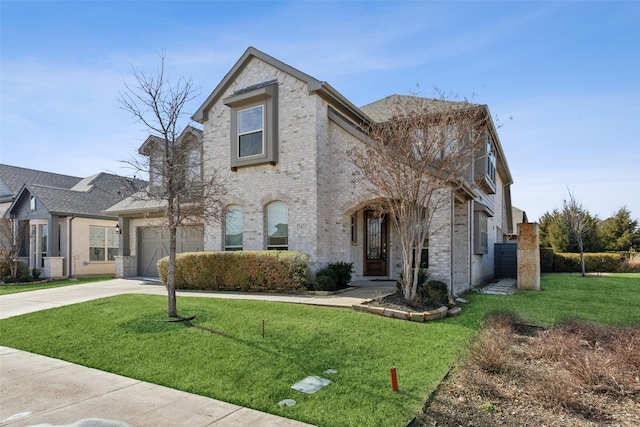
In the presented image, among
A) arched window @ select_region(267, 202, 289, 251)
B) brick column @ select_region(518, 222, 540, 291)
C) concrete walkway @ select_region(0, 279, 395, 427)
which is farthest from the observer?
arched window @ select_region(267, 202, 289, 251)

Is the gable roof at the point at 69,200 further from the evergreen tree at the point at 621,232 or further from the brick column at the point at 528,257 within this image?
the evergreen tree at the point at 621,232

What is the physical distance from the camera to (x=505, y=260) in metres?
19.7

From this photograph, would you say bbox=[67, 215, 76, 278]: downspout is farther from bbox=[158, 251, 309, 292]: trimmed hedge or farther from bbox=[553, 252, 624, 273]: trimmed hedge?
bbox=[553, 252, 624, 273]: trimmed hedge

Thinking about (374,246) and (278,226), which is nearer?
(278,226)

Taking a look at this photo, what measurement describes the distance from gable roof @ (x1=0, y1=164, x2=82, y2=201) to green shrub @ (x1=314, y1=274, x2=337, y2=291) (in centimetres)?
2287

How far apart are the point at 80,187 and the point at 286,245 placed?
20.1 m

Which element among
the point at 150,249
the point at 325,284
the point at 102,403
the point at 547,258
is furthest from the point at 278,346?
the point at 547,258

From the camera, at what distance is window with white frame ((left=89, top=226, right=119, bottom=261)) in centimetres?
2192

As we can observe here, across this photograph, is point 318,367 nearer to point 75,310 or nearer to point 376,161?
point 376,161

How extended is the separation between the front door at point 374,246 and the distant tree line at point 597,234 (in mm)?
16147

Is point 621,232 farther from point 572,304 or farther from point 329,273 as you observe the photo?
point 329,273

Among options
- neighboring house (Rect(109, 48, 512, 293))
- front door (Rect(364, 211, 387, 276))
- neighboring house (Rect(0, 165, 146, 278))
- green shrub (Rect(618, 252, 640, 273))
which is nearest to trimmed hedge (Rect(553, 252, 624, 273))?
green shrub (Rect(618, 252, 640, 273))

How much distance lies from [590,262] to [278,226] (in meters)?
A: 20.2

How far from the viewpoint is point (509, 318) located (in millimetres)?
8281
